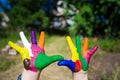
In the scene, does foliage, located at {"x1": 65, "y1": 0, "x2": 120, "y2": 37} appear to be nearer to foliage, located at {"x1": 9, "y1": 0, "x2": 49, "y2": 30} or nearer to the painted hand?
foliage, located at {"x1": 9, "y1": 0, "x2": 49, "y2": 30}

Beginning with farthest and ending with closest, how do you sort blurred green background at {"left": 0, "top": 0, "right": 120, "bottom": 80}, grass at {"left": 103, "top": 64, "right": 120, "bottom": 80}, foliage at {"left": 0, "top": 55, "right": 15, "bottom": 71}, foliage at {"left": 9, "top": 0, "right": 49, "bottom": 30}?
foliage at {"left": 9, "top": 0, "right": 49, "bottom": 30}, blurred green background at {"left": 0, "top": 0, "right": 120, "bottom": 80}, foliage at {"left": 0, "top": 55, "right": 15, "bottom": 71}, grass at {"left": 103, "top": 64, "right": 120, "bottom": 80}

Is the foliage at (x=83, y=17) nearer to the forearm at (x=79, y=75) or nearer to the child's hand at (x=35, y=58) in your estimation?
the forearm at (x=79, y=75)

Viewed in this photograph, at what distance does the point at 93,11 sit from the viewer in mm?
10414

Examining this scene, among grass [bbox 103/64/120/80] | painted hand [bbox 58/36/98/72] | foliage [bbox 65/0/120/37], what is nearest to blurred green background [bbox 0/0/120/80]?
foliage [bbox 65/0/120/37]

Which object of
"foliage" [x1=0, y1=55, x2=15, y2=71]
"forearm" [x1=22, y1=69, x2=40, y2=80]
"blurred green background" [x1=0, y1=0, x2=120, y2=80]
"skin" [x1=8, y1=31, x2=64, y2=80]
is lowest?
"blurred green background" [x1=0, y1=0, x2=120, y2=80]

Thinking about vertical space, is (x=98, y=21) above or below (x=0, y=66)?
below

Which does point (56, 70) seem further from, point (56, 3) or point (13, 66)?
point (56, 3)

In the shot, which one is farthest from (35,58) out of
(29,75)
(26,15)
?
(26,15)

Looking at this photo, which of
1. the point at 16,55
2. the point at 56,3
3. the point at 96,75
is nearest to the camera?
the point at 96,75

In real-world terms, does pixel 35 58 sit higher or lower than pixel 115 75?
higher

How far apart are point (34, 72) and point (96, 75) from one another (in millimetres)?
2719

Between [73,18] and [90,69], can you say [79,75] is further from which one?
[73,18]

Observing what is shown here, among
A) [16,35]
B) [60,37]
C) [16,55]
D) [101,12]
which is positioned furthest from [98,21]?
[16,55]

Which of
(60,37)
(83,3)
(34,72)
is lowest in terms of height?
(60,37)
